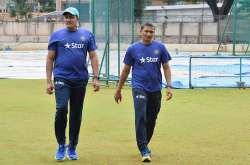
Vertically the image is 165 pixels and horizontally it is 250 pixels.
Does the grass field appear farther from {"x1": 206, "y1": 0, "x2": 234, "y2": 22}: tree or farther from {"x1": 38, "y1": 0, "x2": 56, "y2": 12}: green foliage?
{"x1": 38, "y1": 0, "x2": 56, "y2": 12}: green foliage

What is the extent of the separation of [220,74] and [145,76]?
46.9 feet

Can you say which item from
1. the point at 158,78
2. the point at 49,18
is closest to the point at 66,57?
the point at 158,78

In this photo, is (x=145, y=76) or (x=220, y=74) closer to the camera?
(x=145, y=76)

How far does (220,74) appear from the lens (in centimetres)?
2303

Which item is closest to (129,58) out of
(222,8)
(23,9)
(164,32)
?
(164,32)

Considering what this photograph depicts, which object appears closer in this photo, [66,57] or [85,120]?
[66,57]

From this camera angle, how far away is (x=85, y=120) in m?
13.1

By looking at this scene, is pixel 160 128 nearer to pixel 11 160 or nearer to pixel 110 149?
pixel 110 149

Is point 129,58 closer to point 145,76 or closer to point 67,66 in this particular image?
point 145,76

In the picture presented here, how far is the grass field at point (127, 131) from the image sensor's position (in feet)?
30.3

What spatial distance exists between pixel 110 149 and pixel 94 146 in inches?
14.0

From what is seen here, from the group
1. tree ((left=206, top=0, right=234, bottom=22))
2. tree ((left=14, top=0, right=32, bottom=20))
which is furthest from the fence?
tree ((left=14, top=0, right=32, bottom=20))

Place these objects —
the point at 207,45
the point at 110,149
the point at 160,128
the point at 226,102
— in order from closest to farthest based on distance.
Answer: the point at 110,149 → the point at 160,128 → the point at 226,102 → the point at 207,45

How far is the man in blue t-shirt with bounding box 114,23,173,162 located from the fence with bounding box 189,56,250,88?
35.1ft
